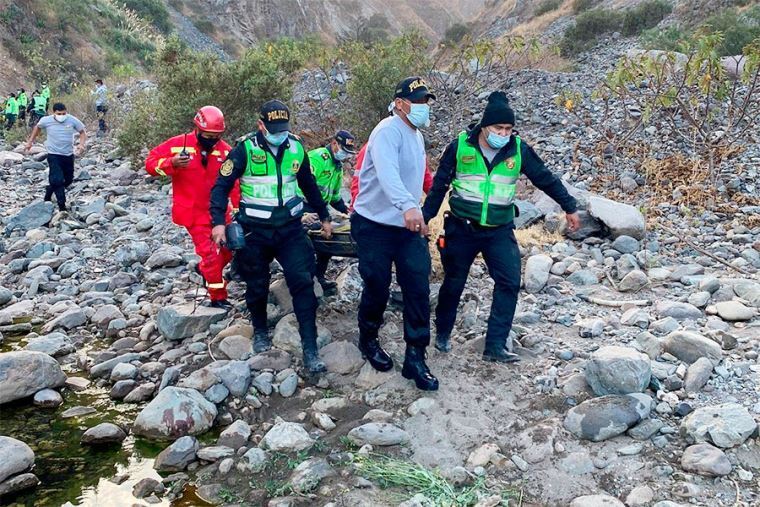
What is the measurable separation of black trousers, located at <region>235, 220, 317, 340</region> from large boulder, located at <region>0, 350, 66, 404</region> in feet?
4.74

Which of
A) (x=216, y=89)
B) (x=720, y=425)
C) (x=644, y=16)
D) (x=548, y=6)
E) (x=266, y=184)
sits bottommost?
(x=720, y=425)

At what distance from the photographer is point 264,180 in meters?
4.33

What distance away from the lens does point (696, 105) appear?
340 inches

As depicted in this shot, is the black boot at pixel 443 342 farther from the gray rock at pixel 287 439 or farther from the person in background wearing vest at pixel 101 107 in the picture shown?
the person in background wearing vest at pixel 101 107

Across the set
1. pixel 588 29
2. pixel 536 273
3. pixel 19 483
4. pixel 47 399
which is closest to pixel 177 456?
pixel 19 483

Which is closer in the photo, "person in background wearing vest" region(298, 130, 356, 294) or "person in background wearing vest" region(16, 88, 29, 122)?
"person in background wearing vest" region(298, 130, 356, 294)

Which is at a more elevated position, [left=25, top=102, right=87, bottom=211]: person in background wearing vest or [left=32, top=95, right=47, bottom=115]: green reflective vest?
[left=32, top=95, right=47, bottom=115]: green reflective vest

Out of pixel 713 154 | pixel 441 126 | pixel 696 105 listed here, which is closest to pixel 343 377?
pixel 713 154

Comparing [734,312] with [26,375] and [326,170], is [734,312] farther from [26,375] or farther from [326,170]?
[26,375]

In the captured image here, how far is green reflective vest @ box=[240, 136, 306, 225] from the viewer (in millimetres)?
4312

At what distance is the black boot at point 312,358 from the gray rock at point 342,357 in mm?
91

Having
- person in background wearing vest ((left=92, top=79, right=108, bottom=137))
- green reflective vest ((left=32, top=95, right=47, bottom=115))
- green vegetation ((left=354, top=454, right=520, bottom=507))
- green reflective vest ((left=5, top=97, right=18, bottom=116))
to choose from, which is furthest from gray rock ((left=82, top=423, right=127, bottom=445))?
green reflective vest ((left=5, top=97, right=18, bottom=116))

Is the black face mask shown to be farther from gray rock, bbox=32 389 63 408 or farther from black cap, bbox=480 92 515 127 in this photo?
black cap, bbox=480 92 515 127

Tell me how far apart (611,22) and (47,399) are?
66.6ft
